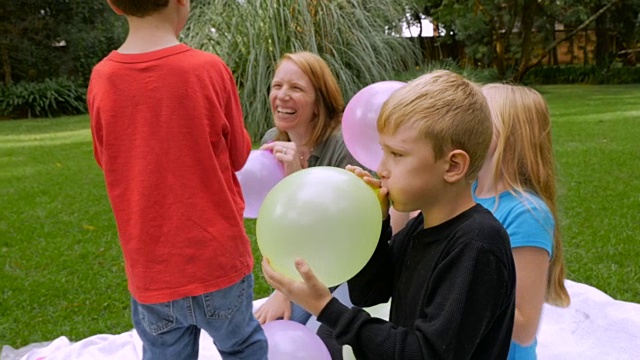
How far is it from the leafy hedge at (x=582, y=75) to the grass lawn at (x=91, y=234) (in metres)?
12.6

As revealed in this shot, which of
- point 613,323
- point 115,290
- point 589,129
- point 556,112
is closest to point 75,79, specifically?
point 556,112

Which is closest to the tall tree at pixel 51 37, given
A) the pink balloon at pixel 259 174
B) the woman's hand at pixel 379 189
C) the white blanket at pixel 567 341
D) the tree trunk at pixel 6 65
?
the tree trunk at pixel 6 65

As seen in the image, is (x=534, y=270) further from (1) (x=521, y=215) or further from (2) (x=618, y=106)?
(2) (x=618, y=106)

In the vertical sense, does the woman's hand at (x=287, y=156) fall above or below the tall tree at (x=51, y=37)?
below

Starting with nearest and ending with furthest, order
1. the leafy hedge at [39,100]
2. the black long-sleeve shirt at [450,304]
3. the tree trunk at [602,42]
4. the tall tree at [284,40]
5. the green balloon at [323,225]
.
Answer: the black long-sleeve shirt at [450,304] → the green balloon at [323,225] → the tall tree at [284,40] → the leafy hedge at [39,100] → the tree trunk at [602,42]

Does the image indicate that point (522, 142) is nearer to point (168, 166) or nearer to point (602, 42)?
point (168, 166)

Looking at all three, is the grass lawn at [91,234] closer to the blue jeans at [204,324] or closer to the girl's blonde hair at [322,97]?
the girl's blonde hair at [322,97]

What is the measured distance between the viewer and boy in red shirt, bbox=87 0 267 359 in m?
1.98

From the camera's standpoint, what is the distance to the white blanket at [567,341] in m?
3.31

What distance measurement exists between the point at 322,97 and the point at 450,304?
1783mm

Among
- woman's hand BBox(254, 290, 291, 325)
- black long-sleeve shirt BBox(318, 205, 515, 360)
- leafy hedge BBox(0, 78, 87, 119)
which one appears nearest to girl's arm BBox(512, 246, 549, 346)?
black long-sleeve shirt BBox(318, 205, 515, 360)

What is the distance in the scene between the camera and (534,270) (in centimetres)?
207

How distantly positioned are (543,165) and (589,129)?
29.5 feet

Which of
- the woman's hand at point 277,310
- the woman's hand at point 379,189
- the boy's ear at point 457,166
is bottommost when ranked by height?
the woman's hand at point 277,310
